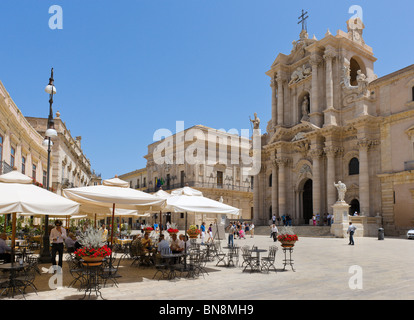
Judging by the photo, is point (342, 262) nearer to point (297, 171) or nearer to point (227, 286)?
point (227, 286)

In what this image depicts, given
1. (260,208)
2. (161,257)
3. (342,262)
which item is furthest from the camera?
(260,208)

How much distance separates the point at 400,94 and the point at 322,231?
39.2ft

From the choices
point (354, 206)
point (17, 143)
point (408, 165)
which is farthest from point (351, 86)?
point (17, 143)

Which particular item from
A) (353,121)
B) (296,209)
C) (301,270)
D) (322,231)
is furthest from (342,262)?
(296,209)

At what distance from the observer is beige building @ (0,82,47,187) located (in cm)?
2014

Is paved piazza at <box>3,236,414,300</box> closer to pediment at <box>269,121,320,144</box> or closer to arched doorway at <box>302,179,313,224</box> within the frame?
pediment at <box>269,121,320,144</box>

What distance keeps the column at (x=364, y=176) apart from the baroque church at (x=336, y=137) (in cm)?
8

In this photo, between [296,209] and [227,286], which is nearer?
[227,286]

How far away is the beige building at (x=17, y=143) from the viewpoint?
20.1m

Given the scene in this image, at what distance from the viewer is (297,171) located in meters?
35.6

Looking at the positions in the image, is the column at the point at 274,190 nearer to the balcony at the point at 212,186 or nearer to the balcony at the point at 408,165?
the balcony at the point at 408,165

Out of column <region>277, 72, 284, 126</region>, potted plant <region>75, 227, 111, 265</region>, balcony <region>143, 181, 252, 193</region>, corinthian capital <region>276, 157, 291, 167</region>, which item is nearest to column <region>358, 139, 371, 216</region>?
corinthian capital <region>276, 157, 291, 167</region>

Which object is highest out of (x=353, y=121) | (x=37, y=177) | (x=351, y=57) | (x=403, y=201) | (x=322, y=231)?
(x=351, y=57)

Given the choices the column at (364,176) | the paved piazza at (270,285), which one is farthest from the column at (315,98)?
the paved piazza at (270,285)
